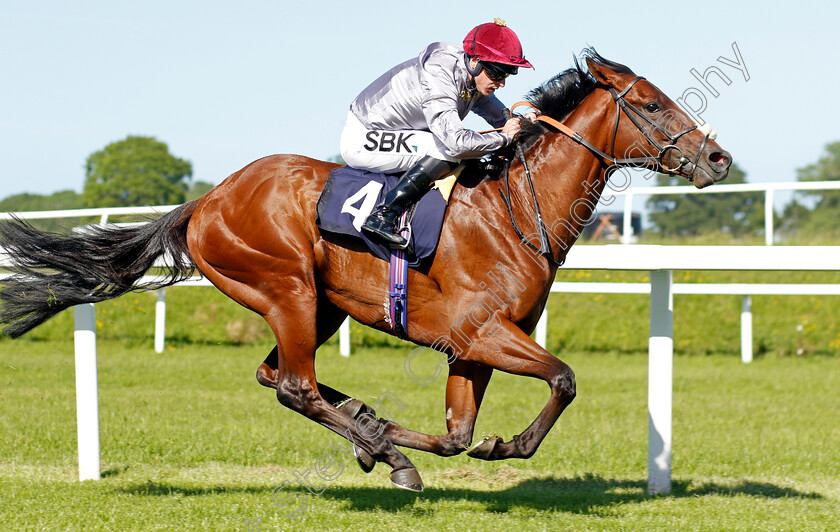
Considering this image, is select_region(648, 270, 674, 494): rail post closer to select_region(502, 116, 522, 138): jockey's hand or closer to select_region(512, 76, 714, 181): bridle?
select_region(512, 76, 714, 181): bridle

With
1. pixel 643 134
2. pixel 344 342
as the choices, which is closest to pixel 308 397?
pixel 643 134

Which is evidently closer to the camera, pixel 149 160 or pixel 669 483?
pixel 669 483

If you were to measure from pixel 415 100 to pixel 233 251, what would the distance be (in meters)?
1.13

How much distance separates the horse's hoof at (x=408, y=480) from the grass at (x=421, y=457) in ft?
0.55

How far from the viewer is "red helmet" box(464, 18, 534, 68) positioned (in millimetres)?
3708

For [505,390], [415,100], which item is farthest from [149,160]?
[415,100]

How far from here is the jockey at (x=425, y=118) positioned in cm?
370

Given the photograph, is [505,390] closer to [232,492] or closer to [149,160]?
[232,492]

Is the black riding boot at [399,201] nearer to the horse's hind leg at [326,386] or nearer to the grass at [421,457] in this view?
the horse's hind leg at [326,386]

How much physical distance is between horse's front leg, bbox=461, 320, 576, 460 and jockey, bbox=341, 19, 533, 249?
57 centimetres

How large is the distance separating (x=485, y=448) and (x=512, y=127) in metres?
1.41

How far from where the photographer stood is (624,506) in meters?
4.10

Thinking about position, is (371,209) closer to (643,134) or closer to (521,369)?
(521,369)

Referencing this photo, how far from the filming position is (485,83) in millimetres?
3834
